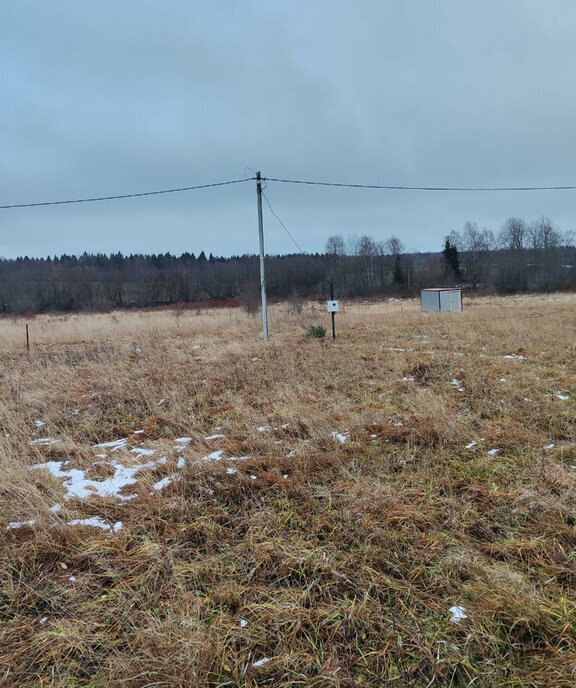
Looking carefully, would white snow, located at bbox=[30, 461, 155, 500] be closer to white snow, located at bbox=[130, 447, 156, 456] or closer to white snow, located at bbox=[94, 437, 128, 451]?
white snow, located at bbox=[130, 447, 156, 456]

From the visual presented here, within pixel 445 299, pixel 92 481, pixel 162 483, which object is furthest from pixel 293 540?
pixel 445 299

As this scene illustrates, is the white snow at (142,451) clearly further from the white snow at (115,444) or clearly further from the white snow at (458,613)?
the white snow at (458,613)

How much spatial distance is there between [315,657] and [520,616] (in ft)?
3.61

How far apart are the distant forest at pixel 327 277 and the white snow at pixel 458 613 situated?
165ft

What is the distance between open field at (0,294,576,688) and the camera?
188cm

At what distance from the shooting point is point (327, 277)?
62.8 meters

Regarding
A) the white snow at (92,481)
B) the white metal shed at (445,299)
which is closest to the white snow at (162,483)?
the white snow at (92,481)

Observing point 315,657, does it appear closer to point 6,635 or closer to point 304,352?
point 6,635

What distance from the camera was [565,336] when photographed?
35.0ft

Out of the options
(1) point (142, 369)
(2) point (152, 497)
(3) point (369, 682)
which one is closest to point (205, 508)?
(2) point (152, 497)

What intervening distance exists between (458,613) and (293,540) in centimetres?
108

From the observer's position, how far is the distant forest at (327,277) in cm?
5500

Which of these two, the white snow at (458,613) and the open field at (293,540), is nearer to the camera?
the open field at (293,540)

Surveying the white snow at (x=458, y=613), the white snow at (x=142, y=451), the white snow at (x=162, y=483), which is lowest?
the white snow at (x=458, y=613)
